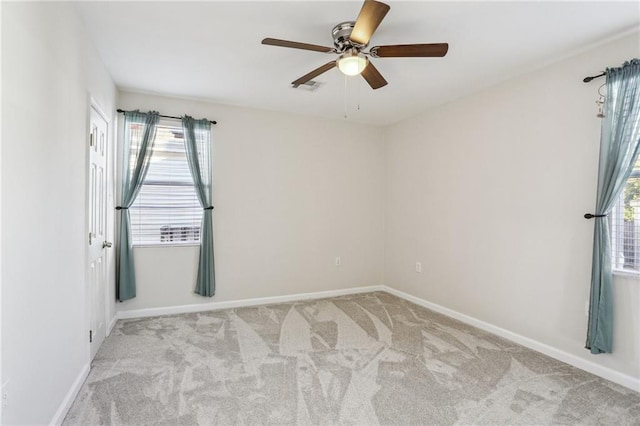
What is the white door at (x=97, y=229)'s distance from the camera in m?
2.72

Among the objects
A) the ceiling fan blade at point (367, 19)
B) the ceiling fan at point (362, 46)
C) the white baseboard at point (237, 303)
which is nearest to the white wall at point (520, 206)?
the white baseboard at point (237, 303)

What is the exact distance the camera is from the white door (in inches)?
107

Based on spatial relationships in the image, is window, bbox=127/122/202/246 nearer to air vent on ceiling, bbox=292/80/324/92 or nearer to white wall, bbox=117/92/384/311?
white wall, bbox=117/92/384/311

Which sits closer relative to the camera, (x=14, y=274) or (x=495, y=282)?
(x=14, y=274)

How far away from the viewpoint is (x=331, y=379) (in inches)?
99.0

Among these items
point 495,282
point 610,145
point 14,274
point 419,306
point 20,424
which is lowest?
point 419,306

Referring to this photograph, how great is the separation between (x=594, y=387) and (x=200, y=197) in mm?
4120

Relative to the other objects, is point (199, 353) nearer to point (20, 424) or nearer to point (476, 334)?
point (20, 424)

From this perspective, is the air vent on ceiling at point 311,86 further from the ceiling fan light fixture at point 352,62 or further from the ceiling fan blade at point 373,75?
the ceiling fan light fixture at point 352,62

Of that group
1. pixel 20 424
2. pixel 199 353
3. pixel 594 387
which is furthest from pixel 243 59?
pixel 594 387

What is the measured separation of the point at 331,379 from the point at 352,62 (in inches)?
90.8

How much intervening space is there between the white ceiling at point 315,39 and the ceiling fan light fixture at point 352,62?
274mm

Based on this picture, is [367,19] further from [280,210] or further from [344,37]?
[280,210]

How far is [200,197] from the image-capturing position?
4.06 meters
